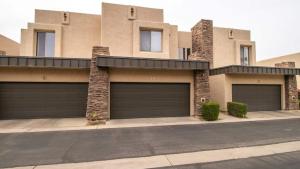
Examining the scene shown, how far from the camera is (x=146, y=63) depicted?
427 inches

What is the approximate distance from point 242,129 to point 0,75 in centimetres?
1565

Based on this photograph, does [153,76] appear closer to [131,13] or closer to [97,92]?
[97,92]

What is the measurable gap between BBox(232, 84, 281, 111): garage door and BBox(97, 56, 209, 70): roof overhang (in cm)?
505

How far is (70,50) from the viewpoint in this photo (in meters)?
14.9

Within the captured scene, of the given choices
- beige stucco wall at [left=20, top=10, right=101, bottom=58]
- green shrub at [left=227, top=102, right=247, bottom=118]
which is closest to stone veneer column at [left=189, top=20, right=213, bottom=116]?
green shrub at [left=227, top=102, right=247, bottom=118]

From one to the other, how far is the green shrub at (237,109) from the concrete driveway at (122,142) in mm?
2802

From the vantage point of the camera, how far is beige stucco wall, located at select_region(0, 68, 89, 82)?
11.1m

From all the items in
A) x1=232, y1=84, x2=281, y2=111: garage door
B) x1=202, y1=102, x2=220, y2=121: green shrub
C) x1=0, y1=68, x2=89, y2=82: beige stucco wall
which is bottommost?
x1=202, y1=102, x2=220, y2=121: green shrub

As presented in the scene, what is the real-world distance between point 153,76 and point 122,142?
6233 millimetres

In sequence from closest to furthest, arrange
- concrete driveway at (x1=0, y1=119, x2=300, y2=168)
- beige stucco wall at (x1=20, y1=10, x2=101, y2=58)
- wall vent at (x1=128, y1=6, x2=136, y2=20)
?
1. concrete driveway at (x1=0, y1=119, x2=300, y2=168)
2. beige stucco wall at (x1=20, y1=10, x2=101, y2=58)
3. wall vent at (x1=128, y1=6, x2=136, y2=20)

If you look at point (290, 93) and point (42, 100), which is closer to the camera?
point (42, 100)

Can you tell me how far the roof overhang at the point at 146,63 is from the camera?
33.7ft

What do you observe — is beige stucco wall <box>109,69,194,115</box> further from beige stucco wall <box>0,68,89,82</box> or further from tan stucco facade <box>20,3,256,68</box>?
tan stucco facade <box>20,3,256,68</box>

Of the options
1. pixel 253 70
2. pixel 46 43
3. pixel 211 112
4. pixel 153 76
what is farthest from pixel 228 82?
pixel 46 43
